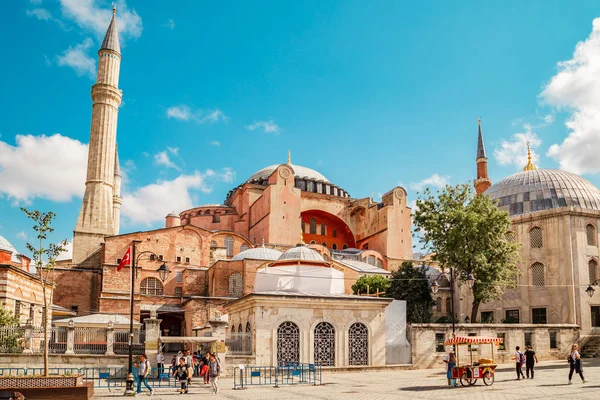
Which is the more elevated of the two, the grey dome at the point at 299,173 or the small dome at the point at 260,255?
the grey dome at the point at 299,173

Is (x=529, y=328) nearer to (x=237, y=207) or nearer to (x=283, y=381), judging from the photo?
(x=283, y=381)

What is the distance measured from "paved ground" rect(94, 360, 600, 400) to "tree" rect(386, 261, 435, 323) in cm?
902

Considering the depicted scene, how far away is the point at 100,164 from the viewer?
41625mm

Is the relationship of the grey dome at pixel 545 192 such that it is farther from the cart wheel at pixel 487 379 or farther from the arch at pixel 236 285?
the cart wheel at pixel 487 379

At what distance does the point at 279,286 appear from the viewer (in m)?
24.1

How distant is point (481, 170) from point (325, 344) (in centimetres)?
3312

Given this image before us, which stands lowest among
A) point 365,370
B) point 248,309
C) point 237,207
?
point 365,370

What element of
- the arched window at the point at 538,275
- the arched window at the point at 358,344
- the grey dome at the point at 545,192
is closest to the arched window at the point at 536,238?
the arched window at the point at 538,275

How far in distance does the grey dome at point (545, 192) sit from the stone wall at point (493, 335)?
737cm

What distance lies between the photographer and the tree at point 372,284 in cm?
3155

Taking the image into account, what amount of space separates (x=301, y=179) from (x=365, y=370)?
32131 millimetres

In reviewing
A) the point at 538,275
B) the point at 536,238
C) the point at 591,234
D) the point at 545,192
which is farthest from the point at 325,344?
the point at 545,192

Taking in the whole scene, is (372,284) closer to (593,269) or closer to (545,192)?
(545,192)

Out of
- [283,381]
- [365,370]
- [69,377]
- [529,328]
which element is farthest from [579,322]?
[69,377]
